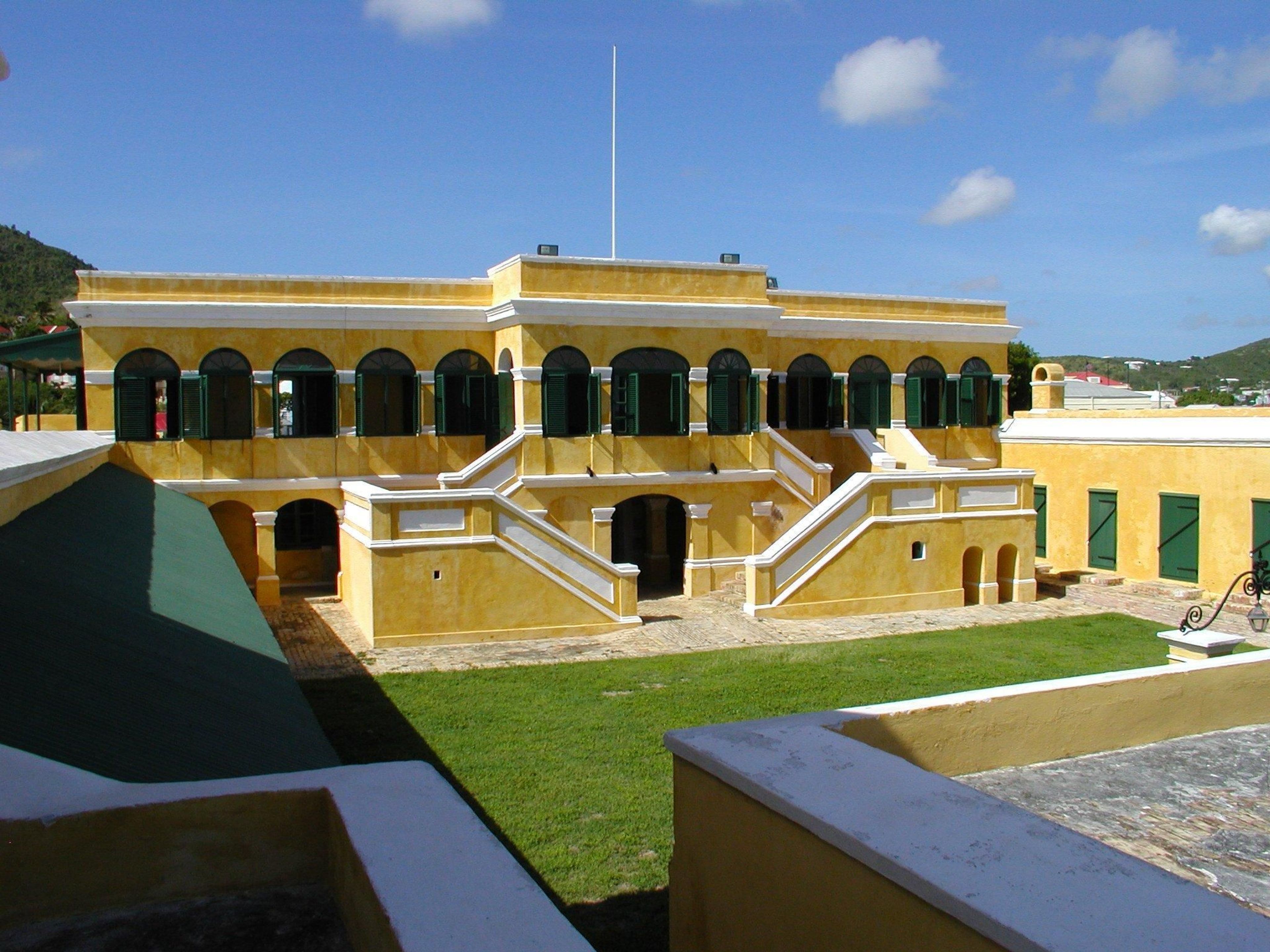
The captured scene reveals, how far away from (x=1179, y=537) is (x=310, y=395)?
19.2 metres

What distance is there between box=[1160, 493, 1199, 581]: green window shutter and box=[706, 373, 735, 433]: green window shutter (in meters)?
10.2

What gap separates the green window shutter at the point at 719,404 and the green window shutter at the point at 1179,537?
33.5ft

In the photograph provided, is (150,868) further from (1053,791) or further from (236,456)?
(236,456)

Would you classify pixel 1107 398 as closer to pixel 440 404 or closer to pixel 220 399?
pixel 440 404

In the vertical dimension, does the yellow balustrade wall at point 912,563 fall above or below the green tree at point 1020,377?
below

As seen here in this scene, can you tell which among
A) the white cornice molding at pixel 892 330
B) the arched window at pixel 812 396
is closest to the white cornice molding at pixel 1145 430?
the white cornice molding at pixel 892 330

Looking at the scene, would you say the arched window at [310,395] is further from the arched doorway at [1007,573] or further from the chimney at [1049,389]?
the chimney at [1049,389]

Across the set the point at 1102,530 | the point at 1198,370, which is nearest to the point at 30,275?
the point at 1102,530

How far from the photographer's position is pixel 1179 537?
2439 centimetres

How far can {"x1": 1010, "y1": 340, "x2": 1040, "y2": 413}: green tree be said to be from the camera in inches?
2221

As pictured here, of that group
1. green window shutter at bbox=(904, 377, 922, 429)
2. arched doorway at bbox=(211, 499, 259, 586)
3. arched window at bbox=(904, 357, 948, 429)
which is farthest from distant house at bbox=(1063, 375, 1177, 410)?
arched doorway at bbox=(211, 499, 259, 586)

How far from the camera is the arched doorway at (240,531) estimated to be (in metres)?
22.3

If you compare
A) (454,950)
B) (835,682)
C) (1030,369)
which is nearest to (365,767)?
(454,950)

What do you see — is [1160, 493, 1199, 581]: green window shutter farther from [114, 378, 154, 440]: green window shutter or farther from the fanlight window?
[114, 378, 154, 440]: green window shutter
